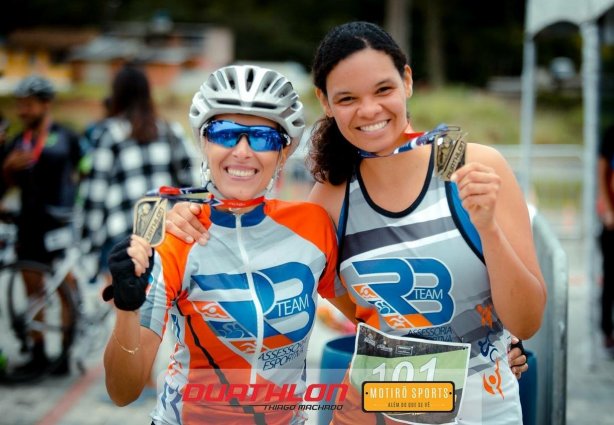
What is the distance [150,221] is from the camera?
6.40ft

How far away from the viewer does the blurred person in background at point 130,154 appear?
5418 millimetres

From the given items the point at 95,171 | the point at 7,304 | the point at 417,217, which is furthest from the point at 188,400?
the point at 7,304

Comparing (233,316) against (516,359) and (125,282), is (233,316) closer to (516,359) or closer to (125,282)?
(125,282)

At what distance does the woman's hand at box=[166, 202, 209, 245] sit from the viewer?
7.09 ft

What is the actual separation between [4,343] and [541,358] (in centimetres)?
436

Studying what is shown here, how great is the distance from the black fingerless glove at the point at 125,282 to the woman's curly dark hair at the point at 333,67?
81 centimetres

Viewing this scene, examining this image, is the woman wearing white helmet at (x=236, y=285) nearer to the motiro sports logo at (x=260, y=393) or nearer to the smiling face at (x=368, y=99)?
the motiro sports logo at (x=260, y=393)

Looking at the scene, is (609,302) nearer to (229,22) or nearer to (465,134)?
(465,134)

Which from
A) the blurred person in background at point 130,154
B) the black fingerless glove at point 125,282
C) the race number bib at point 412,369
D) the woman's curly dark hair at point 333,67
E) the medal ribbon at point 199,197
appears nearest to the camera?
the black fingerless glove at point 125,282

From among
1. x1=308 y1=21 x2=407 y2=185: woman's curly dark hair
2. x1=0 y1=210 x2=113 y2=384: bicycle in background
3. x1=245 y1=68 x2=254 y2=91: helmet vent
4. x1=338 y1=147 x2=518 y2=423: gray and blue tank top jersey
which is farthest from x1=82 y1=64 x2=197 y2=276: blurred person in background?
x1=338 y1=147 x2=518 y2=423: gray and blue tank top jersey

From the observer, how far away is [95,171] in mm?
5512

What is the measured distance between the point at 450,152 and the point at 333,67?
0.45 meters
